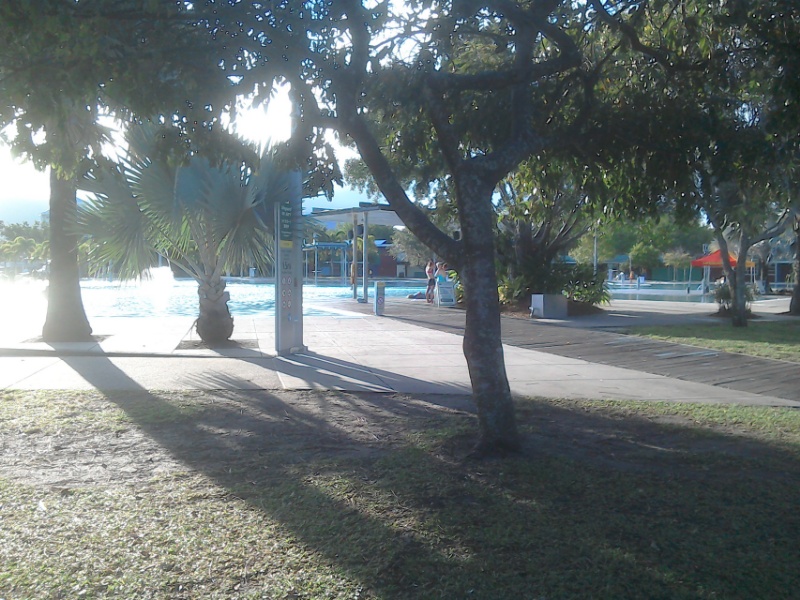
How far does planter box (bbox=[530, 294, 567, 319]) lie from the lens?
76.0 ft

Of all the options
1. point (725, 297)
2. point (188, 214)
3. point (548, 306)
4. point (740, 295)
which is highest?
point (188, 214)

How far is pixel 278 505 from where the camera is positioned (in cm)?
545

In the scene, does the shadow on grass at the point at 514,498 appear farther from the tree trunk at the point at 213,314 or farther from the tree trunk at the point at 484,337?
the tree trunk at the point at 213,314

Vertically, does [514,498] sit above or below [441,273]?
below

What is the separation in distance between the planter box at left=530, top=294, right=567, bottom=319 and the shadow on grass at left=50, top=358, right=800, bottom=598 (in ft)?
48.3

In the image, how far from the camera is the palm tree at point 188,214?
12.7 m

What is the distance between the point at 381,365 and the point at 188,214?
4.14 m

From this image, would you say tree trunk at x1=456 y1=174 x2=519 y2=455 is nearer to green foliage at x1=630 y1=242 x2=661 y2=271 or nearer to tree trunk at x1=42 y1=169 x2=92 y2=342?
tree trunk at x1=42 y1=169 x2=92 y2=342

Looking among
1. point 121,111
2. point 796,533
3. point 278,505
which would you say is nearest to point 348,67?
point 121,111

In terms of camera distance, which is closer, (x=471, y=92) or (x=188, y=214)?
(x=471, y=92)

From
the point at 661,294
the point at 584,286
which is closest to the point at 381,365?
the point at 584,286

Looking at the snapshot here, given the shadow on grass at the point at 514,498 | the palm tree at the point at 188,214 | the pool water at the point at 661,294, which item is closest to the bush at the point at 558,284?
the pool water at the point at 661,294

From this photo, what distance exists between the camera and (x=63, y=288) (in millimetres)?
14766

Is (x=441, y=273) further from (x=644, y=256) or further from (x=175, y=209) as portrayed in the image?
(x=644, y=256)
